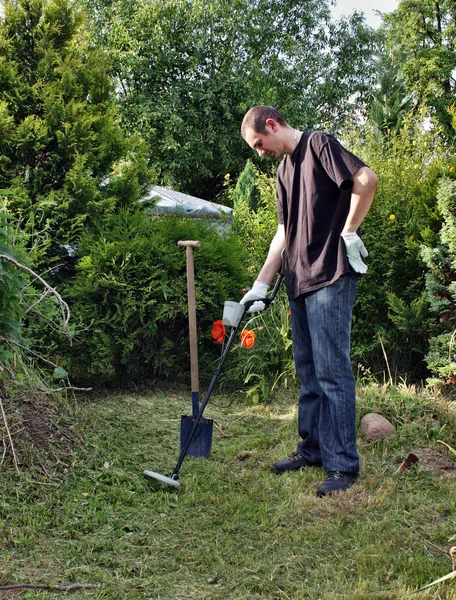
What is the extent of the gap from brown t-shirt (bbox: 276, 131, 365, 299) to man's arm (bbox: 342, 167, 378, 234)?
0.14 ft

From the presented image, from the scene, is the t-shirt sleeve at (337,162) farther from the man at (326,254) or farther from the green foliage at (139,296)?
the green foliage at (139,296)

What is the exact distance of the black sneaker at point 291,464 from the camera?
3.24 meters

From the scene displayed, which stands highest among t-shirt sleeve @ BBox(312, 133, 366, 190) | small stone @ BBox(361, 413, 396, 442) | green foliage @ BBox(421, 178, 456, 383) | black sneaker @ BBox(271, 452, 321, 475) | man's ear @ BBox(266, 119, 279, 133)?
man's ear @ BBox(266, 119, 279, 133)

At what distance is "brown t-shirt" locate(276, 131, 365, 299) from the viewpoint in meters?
2.78

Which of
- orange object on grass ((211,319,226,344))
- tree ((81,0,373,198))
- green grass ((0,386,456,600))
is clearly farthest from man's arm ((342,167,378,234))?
tree ((81,0,373,198))

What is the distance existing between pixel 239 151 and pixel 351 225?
1624cm

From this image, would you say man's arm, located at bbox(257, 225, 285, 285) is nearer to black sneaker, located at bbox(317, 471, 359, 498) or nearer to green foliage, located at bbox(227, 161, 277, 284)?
black sneaker, located at bbox(317, 471, 359, 498)

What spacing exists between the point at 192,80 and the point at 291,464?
640 inches

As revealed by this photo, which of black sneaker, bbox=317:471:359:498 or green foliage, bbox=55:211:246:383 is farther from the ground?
green foliage, bbox=55:211:246:383

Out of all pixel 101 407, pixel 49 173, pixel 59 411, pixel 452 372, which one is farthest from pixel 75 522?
pixel 49 173

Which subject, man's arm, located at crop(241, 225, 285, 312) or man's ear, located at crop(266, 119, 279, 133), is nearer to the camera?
man's ear, located at crop(266, 119, 279, 133)

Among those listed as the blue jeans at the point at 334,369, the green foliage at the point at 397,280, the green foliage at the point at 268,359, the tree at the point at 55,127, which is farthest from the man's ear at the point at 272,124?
the tree at the point at 55,127

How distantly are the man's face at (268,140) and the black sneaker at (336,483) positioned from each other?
1.63m

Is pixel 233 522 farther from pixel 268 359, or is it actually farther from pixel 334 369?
pixel 268 359
